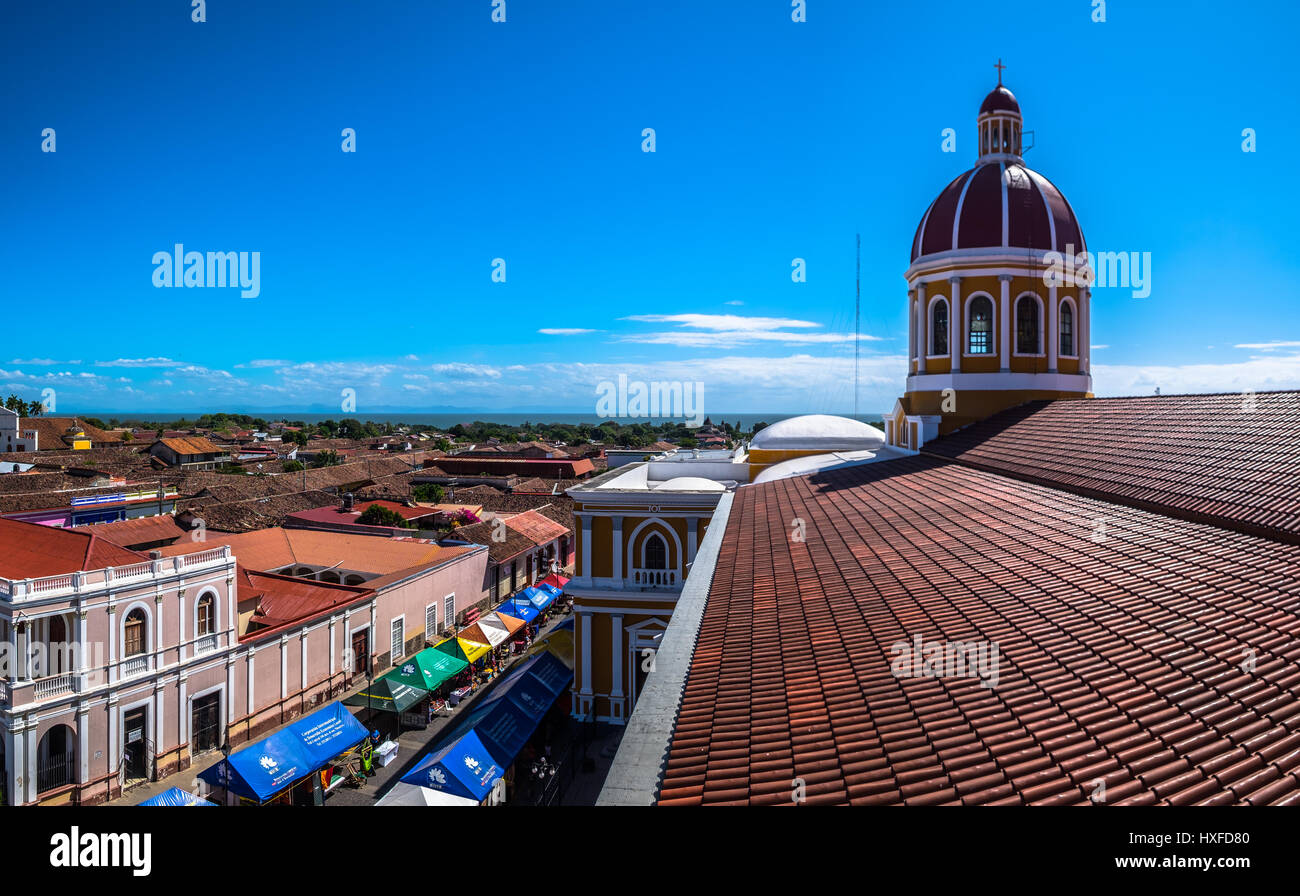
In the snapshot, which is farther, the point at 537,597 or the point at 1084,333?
the point at 537,597

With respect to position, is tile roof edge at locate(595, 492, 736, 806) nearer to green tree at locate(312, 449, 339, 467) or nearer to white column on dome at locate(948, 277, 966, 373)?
white column on dome at locate(948, 277, 966, 373)

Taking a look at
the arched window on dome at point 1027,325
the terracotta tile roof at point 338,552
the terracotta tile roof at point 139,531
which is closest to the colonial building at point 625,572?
the arched window on dome at point 1027,325

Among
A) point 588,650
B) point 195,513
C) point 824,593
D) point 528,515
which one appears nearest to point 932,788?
point 824,593

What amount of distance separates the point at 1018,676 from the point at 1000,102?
19.2 meters

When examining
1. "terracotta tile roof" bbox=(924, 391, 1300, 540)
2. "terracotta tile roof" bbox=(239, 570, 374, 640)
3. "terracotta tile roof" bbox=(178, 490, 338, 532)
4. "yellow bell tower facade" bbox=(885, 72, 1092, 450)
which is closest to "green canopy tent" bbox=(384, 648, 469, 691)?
"terracotta tile roof" bbox=(239, 570, 374, 640)

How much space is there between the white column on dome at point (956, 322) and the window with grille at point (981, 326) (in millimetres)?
317

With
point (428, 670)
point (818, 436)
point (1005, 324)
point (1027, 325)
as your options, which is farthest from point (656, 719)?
point (818, 436)

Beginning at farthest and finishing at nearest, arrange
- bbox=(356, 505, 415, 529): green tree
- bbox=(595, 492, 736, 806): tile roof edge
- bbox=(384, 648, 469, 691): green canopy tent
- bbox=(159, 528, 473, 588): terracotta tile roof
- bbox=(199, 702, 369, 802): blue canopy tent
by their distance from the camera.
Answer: bbox=(356, 505, 415, 529): green tree, bbox=(159, 528, 473, 588): terracotta tile roof, bbox=(384, 648, 469, 691): green canopy tent, bbox=(199, 702, 369, 802): blue canopy tent, bbox=(595, 492, 736, 806): tile roof edge

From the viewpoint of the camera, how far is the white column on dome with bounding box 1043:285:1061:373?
55.8 feet

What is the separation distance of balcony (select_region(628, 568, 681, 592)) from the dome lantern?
13.8m

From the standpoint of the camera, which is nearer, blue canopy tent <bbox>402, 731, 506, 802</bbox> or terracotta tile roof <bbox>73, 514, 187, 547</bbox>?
blue canopy tent <bbox>402, 731, 506, 802</bbox>

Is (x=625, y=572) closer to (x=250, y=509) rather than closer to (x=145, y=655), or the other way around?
(x=145, y=655)

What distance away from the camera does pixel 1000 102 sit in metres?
18.5
